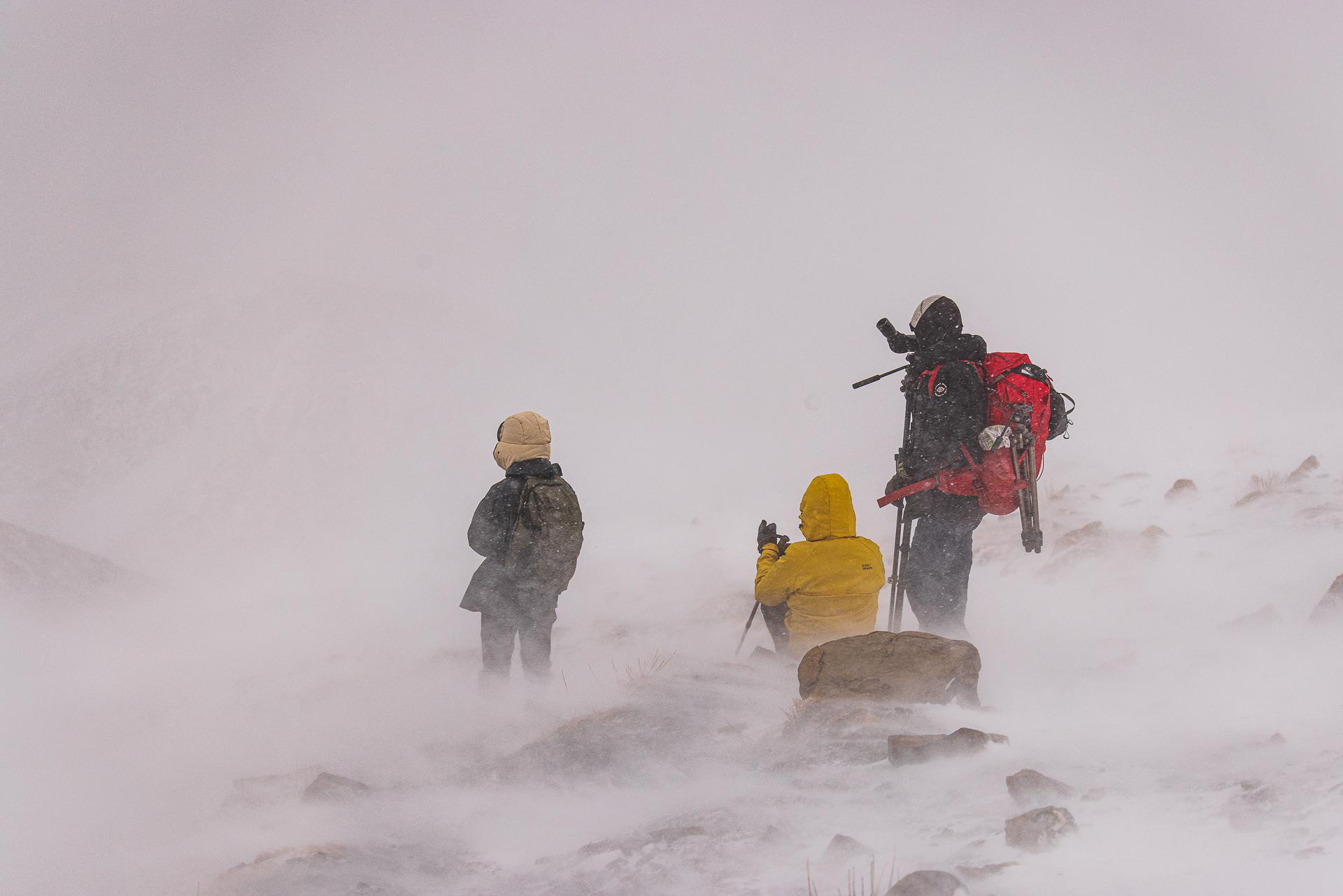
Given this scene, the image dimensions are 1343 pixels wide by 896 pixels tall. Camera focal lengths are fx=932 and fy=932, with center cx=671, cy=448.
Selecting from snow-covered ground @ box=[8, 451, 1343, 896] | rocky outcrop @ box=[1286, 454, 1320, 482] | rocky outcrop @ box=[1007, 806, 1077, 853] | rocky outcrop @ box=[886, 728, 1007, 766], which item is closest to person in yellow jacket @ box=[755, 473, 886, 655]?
snow-covered ground @ box=[8, 451, 1343, 896]

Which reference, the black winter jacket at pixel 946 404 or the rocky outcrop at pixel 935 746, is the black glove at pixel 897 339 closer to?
the black winter jacket at pixel 946 404

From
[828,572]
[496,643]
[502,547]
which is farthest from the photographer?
[496,643]

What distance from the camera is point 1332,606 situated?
4969 millimetres

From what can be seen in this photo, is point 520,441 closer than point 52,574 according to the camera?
Yes

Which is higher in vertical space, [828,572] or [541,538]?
[541,538]

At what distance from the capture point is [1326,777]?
3.06 metres

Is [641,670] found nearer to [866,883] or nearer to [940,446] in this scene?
[940,446]

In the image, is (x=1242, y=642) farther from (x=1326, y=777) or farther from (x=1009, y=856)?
(x=1009, y=856)

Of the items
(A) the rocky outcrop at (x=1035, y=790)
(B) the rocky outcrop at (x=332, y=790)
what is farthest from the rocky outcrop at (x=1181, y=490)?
(B) the rocky outcrop at (x=332, y=790)

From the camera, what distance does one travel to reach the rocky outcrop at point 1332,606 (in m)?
4.90

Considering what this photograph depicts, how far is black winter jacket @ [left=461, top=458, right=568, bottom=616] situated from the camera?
6.07 metres

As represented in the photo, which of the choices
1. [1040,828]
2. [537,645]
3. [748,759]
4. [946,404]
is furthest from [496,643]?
[1040,828]

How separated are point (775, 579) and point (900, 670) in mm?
1365

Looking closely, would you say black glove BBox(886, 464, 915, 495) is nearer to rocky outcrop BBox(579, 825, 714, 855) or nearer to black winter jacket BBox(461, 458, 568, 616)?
black winter jacket BBox(461, 458, 568, 616)
